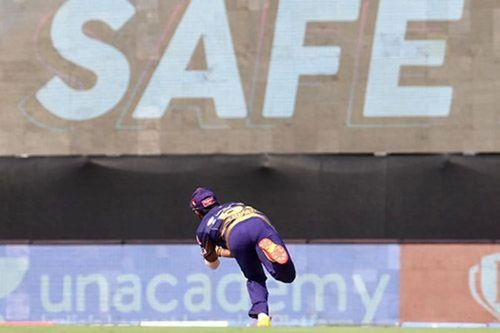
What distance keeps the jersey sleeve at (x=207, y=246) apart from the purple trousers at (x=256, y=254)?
0.93ft

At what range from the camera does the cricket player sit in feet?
30.3

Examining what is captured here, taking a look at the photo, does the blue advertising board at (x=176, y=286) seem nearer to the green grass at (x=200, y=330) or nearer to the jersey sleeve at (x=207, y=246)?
the jersey sleeve at (x=207, y=246)

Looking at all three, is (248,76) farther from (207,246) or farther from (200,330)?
(200,330)

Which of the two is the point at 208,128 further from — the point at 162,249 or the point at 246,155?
the point at 162,249

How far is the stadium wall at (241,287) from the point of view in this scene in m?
16.5

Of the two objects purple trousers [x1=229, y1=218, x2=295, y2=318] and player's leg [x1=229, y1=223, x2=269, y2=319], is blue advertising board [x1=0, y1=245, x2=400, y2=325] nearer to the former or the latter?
player's leg [x1=229, y1=223, x2=269, y2=319]

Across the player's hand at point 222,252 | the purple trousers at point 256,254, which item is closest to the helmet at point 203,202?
the player's hand at point 222,252

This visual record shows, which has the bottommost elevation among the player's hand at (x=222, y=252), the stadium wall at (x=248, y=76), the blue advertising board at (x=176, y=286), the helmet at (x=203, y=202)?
the blue advertising board at (x=176, y=286)

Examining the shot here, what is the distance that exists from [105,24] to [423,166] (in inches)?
263

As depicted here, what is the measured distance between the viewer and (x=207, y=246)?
32.0ft

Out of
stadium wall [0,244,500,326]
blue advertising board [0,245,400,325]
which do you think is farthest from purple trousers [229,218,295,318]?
blue advertising board [0,245,400,325]

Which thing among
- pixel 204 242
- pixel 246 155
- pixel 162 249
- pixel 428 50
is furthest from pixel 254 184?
pixel 204 242

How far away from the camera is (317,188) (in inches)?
731

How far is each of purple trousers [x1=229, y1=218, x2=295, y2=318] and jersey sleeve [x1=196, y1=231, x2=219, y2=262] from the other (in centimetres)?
28
